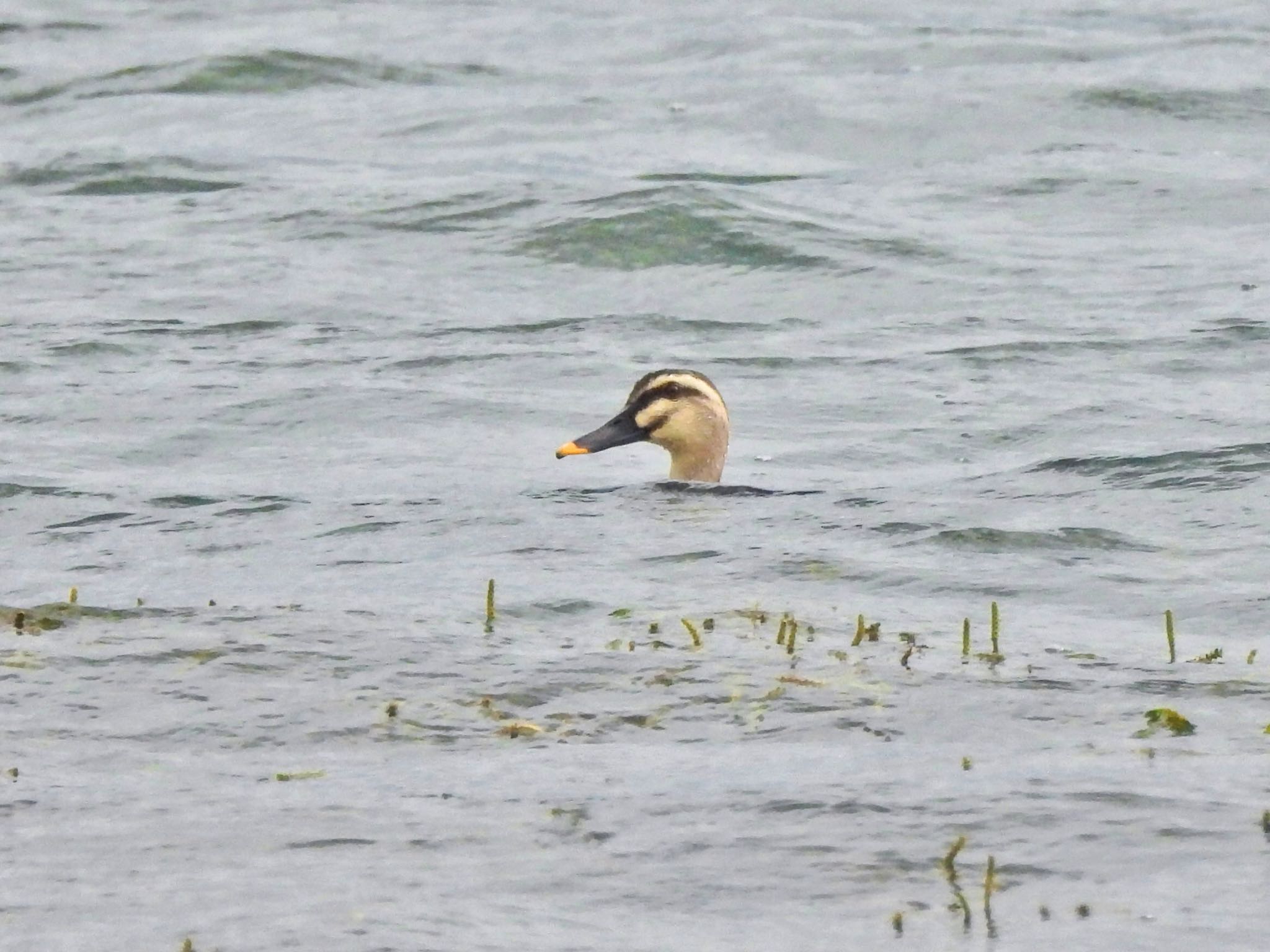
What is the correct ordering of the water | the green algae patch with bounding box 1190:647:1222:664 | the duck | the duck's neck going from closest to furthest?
the water
the green algae patch with bounding box 1190:647:1222:664
the duck
the duck's neck

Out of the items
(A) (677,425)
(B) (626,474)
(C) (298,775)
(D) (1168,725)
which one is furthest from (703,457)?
(C) (298,775)

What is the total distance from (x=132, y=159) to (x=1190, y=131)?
9682 mm

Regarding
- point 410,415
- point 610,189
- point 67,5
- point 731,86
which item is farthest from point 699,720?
point 67,5

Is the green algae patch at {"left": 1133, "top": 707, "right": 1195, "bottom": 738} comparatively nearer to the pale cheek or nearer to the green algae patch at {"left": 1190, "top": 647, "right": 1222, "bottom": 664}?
the green algae patch at {"left": 1190, "top": 647, "right": 1222, "bottom": 664}

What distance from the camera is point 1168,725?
8031mm

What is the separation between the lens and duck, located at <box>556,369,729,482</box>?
14047 millimetres

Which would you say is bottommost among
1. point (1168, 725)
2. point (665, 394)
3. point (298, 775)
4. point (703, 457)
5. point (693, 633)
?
point (298, 775)

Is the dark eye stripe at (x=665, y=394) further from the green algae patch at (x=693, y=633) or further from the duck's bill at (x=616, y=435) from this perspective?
the green algae patch at (x=693, y=633)

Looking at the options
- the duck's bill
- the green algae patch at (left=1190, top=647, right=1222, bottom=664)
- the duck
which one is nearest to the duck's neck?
the duck

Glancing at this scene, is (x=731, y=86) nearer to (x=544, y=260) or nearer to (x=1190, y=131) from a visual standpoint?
(x=1190, y=131)

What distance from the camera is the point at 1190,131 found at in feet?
78.1

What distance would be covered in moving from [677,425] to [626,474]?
916 millimetres

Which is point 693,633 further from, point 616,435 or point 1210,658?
point 616,435

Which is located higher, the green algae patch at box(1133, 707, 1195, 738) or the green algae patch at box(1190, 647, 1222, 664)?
the green algae patch at box(1190, 647, 1222, 664)
